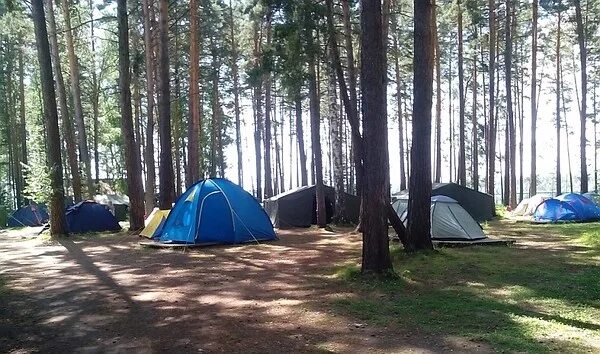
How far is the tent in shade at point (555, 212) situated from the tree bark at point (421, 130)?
11076 millimetres

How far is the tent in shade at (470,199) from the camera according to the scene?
20172mm

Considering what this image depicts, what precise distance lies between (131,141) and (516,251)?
1129 centimetres

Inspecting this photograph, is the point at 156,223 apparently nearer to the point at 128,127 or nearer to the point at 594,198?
the point at 128,127

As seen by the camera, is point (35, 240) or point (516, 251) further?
point (35, 240)

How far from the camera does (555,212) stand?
1875 cm

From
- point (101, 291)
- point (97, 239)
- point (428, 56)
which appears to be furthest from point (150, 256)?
point (428, 56)

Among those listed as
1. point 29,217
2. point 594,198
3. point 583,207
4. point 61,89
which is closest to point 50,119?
point 61,89

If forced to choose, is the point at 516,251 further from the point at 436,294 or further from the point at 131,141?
the point at 131,141

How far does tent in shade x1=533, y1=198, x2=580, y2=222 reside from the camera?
727 inches

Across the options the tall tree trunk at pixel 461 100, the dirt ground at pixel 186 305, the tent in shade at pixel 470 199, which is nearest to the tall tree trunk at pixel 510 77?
the tall tree trunk at pixel 461 100

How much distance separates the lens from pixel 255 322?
562cm

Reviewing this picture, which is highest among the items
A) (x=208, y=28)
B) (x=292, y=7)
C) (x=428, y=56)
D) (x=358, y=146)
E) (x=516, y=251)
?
(x=208, y=28)

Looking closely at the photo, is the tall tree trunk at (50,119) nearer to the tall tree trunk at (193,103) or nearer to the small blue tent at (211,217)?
the small blue tent at (211,217)

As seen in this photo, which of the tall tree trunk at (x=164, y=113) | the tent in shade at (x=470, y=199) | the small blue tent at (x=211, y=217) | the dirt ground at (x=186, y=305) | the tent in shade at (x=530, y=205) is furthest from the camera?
the tent in shade at (x=530, y=205)
